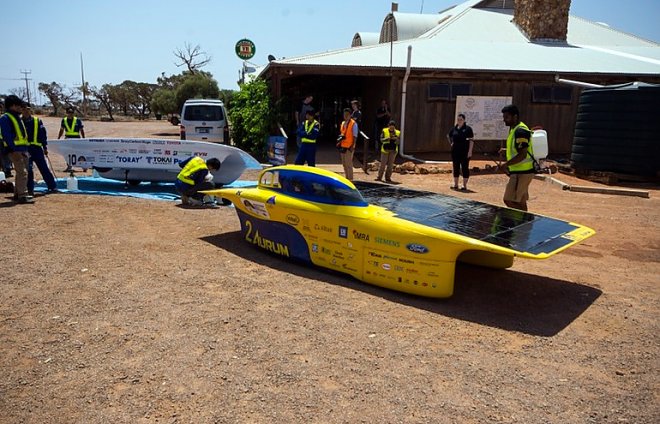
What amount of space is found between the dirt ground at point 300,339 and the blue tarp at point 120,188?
3345mm

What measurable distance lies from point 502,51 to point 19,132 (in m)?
17.8

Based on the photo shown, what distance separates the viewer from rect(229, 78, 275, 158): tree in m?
16.4

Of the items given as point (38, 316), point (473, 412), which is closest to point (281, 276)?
point (38, 316)

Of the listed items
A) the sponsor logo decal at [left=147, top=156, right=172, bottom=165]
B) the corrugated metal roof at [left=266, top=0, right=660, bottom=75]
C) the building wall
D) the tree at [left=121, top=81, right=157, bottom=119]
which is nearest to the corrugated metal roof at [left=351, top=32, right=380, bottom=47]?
the corrugated metal roof at [left=266, top=0, right=660, bottom=75]

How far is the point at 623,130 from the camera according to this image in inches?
514

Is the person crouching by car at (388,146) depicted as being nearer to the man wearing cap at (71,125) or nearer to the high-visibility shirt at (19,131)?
the man wearing cap at (71,125)

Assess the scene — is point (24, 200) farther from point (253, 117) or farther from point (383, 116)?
point (383, 116)

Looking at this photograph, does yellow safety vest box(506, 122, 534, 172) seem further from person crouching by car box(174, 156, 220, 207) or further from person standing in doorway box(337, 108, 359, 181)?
person standing in doorway box(337, 108, 359, 181)

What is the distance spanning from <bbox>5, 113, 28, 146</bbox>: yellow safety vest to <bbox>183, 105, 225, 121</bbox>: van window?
6610 millimetres

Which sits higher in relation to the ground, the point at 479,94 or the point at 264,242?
the point at 479,94

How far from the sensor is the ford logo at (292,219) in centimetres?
581

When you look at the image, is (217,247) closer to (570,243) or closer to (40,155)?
(570,243)

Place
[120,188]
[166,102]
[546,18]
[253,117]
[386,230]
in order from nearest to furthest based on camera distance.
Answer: [386,230] → [120,188] → [253,117] → [546,18] → [166,102]

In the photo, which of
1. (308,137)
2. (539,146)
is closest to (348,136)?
(308,137)
